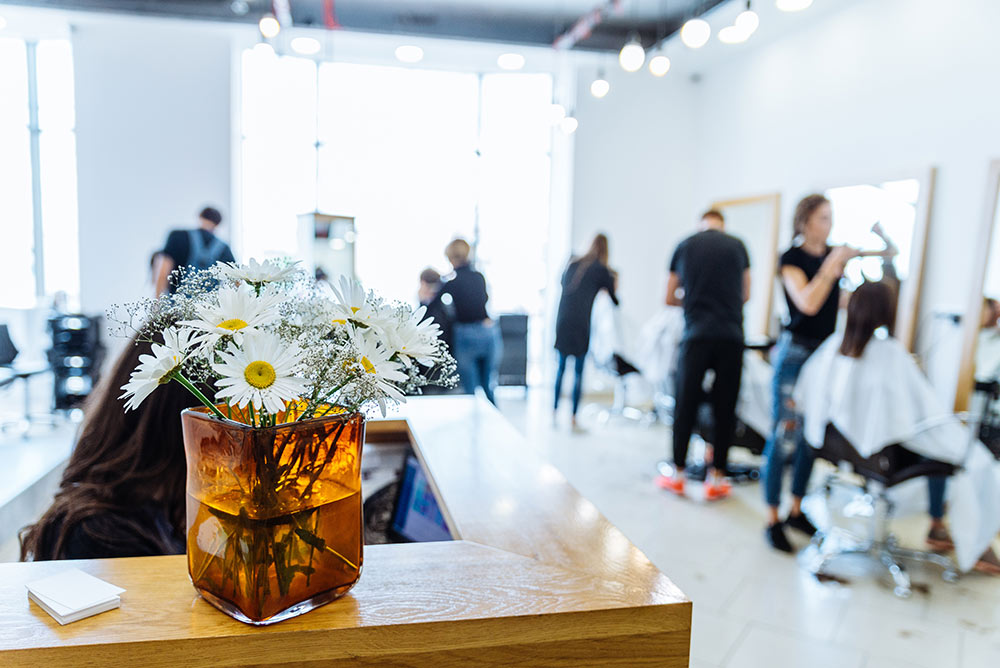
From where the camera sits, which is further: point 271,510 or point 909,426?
point 909,426

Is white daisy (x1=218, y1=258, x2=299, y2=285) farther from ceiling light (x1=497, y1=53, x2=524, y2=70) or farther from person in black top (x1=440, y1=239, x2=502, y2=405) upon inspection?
ceiling light (x1=497, y1=53, x2=524, y2=70)

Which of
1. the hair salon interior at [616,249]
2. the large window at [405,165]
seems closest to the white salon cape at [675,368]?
the hair salon interior at [616,249]

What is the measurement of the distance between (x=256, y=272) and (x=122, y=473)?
600 mm

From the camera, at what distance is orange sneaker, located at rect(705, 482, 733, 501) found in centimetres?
363

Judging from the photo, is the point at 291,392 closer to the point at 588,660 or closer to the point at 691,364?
the point at 588,660

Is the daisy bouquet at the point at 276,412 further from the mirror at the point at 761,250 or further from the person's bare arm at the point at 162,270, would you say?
the mirror at the point at 761,250

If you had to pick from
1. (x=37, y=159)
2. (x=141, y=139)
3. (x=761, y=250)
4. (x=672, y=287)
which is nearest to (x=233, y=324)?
(x=672, y=287)

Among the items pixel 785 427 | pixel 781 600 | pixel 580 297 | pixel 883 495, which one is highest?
pixel 580 297

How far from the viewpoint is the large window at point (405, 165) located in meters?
6.35

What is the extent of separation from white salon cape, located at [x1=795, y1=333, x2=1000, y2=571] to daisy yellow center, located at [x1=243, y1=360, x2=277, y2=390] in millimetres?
2619

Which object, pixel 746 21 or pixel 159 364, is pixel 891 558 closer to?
pixel 746 21

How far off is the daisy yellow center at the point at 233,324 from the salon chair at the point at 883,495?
8.93 feet

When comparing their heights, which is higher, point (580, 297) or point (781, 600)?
point (580, 297)

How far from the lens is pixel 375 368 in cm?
79
